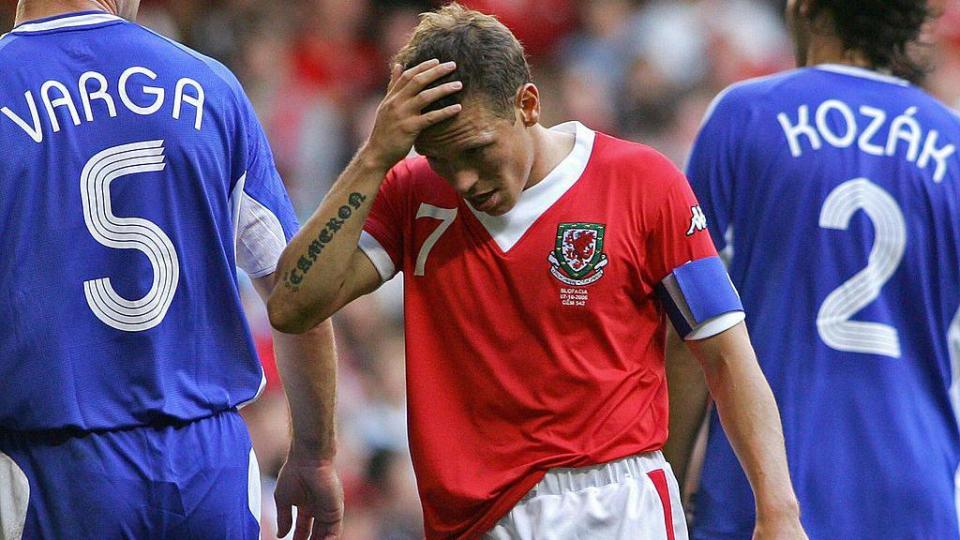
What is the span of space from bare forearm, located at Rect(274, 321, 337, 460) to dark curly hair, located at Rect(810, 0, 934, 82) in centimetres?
177

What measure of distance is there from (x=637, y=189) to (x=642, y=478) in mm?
702

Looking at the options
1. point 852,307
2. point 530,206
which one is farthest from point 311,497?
point 852,307

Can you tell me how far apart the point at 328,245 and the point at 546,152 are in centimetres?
59

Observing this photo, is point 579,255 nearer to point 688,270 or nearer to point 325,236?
point 688,270

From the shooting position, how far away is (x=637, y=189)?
3.86 meters

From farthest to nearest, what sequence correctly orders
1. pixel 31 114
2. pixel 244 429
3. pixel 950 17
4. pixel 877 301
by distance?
1. pixel 950 17
2. pixel 877 301
3. pixel 244 429
4. pixel 31 114

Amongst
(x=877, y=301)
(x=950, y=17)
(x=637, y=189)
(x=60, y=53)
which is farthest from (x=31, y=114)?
(x=950, y=17)

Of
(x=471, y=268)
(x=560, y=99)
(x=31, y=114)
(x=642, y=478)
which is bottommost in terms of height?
(x=560, y=99)

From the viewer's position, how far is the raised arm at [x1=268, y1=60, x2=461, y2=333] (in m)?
3.70

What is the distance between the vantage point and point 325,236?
12.4 feet

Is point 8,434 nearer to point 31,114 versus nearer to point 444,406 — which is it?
point 31,114

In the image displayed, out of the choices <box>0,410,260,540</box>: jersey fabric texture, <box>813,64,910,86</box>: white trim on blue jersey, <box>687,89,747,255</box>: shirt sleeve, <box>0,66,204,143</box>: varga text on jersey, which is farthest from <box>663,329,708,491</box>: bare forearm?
<box>0,66,204,143</box>: varga text on jersey

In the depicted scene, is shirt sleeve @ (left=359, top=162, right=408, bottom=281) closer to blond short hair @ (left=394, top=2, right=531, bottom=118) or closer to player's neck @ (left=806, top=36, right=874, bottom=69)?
blond short hair @ (left=394, top=2, right=531, bottom=118)

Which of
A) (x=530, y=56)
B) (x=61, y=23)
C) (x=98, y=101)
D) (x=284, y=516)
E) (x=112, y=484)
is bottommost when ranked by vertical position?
(x=530, y=56)
